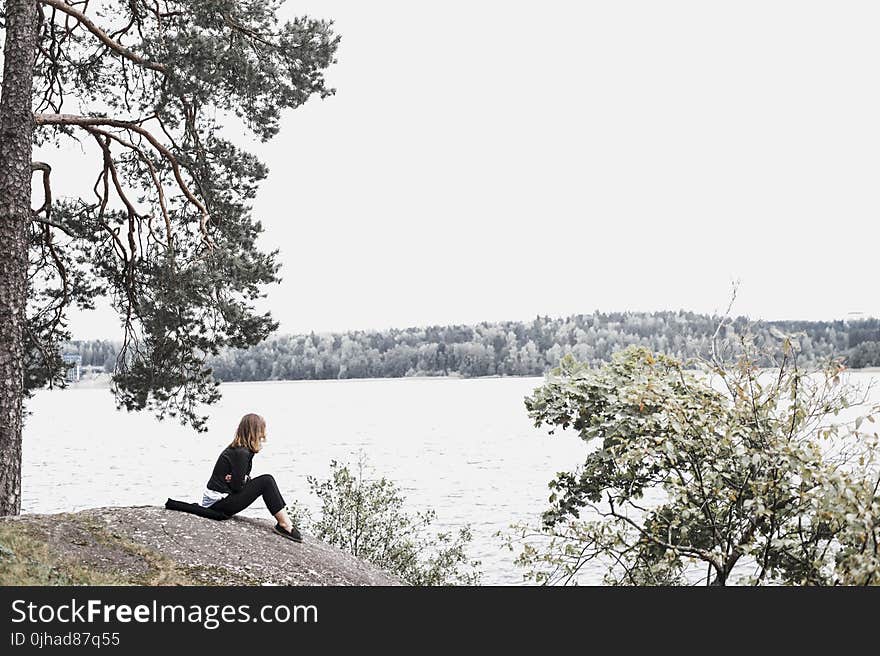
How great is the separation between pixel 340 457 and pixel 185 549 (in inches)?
1306

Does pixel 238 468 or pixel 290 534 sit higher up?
pixel 238 468

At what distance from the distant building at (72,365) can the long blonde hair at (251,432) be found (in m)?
5.30

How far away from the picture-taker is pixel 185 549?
6.54 metres

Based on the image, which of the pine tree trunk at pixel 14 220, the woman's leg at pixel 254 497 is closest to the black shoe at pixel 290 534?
the woman's leg at pixel 254 497

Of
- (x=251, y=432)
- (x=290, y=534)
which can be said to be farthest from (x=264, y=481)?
(x=290, y=534)

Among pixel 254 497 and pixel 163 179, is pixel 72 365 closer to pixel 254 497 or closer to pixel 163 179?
pixel 163 179

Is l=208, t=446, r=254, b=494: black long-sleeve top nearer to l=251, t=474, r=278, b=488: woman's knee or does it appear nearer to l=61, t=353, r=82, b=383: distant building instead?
l=251, t=474, r=278, b=488: woman's knee

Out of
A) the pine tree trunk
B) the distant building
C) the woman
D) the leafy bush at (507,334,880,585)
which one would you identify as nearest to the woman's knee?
the woman

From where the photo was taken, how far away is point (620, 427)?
6.93 m

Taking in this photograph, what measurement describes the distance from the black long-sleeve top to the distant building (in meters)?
5.17

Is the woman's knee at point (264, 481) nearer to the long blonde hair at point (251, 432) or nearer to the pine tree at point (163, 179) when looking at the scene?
the long blonde hair at point (251, 432)

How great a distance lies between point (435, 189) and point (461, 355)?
1649 cm

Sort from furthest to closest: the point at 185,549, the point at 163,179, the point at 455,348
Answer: the point at 455,348 < the point at 163,179 < the point at 185,549

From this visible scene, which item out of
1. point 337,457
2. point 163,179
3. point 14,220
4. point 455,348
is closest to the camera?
point 14,220
